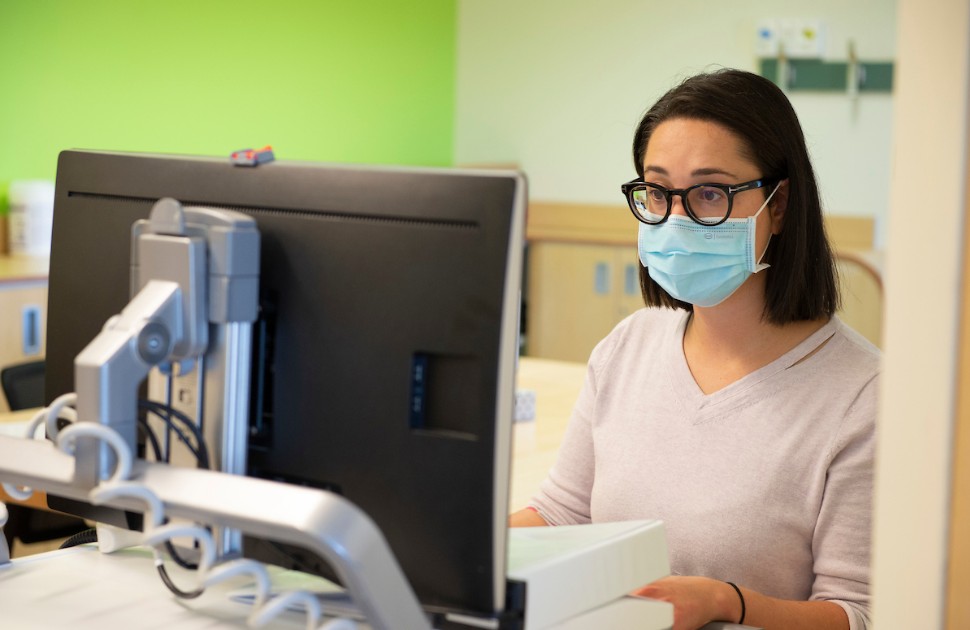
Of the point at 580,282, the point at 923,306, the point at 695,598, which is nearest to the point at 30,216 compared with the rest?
the point at 580,282

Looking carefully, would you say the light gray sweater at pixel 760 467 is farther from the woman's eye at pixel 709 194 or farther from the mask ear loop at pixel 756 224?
the woman's eye at pixel 709 194

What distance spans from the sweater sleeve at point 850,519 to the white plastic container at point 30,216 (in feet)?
9.50

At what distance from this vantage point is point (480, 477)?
36.0 inches

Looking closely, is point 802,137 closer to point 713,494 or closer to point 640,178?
point 640,178

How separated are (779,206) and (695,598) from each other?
594 mm

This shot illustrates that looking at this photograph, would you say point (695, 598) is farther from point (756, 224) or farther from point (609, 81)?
point (609, 81)

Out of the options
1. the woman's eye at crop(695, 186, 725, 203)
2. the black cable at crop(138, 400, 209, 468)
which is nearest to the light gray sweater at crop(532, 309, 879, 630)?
the woman's eye at crop(695, 186, 725, 203)

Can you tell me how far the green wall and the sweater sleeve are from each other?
2.65 metres

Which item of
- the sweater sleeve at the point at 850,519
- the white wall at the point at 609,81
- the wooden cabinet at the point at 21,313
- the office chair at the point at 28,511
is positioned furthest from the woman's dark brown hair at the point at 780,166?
the white wall at the point at 609,81

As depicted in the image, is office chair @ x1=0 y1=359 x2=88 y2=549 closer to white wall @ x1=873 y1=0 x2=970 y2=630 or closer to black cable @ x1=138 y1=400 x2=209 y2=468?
black cable @ x1=138 y1=400 x2=209 y2=468

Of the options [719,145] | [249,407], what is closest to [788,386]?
[719,145]

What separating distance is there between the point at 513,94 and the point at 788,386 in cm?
429

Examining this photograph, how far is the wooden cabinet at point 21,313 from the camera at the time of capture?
10.4ft

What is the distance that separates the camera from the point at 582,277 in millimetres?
Answer: 4988
